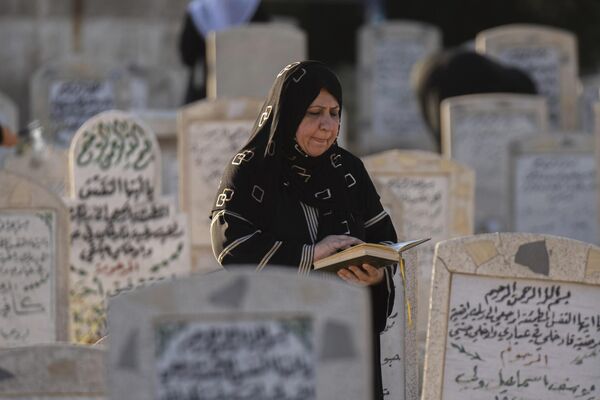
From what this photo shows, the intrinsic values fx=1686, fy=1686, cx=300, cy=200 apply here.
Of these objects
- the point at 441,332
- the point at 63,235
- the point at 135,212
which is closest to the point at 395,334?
Result: the point at 441,332

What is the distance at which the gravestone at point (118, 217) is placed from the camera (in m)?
8.12

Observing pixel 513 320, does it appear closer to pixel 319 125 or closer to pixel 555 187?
pixel 319 125

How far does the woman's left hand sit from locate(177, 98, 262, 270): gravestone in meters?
4.20

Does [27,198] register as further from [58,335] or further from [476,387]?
[476,387]

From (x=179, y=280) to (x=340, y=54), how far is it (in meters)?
14.1

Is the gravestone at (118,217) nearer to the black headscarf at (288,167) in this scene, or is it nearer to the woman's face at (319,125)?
the black headscarf at (288,167)

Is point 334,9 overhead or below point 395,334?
overhead

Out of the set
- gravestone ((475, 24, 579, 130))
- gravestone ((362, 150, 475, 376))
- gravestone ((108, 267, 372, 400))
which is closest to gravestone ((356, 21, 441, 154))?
gravestone ((475, 24, 579, 130))

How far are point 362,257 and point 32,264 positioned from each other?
9.06ft

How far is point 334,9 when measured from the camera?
18391 millimetres

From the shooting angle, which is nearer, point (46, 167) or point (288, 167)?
point (288, 167)

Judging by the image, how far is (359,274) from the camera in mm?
4898

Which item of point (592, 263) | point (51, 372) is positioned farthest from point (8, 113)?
point (51, 372)

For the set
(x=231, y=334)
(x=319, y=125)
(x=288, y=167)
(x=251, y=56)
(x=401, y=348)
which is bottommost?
(x=401, y=348)
